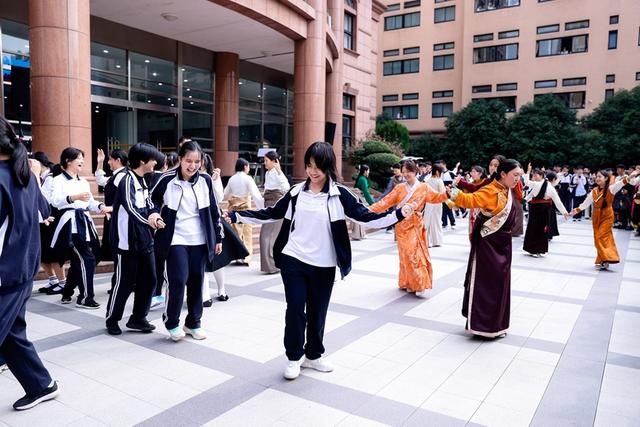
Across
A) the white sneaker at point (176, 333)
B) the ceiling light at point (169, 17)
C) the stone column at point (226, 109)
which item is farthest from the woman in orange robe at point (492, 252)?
the stone column at point (226, 109)

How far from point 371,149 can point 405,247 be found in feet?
39.8

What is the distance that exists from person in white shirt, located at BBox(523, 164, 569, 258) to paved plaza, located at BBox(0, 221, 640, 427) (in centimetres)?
331

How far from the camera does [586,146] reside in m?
28.3

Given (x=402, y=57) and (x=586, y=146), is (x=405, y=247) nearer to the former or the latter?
(x=586, y=146)

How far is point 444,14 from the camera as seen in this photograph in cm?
3847

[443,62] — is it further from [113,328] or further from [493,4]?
[113,328]

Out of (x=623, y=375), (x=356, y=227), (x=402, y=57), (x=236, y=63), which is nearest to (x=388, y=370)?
(x=623, y=375)

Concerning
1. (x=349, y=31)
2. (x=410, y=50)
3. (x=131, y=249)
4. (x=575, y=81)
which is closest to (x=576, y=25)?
(x=575, y=81)

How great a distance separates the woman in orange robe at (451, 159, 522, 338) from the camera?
4902 millimetres

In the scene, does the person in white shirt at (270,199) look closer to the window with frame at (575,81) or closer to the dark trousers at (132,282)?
the dark trousers at (132,282)

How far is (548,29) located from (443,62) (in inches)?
299

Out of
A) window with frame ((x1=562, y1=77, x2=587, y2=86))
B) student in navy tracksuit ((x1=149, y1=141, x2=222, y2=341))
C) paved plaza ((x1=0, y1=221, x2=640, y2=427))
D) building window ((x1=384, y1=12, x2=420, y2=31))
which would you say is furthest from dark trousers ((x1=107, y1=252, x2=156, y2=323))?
building window ((x1=384, y1=12, x2=420, y2=31))

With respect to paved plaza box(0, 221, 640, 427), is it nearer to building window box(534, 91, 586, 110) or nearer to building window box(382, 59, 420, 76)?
building window box(534, 91, 586, 110)

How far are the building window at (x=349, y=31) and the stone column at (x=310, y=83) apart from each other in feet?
22.6
